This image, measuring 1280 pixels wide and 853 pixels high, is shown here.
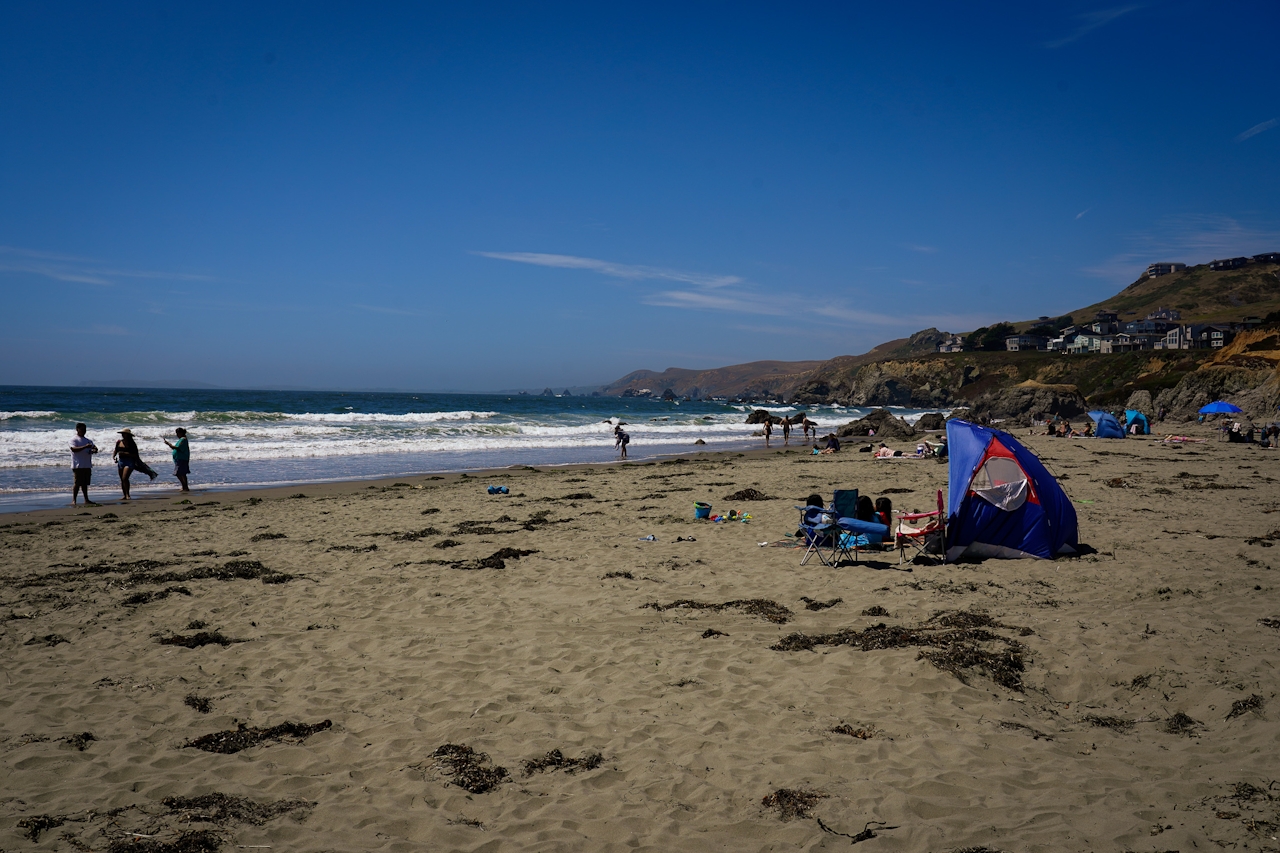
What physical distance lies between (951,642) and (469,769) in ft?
14.0

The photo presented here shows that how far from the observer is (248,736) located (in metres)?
4.67

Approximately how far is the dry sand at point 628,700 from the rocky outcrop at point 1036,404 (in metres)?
46.4

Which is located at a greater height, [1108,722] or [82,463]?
[82,463]

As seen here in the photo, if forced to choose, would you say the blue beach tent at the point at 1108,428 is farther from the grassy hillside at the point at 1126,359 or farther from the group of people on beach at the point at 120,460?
the group of people on beach at the point at 120,460

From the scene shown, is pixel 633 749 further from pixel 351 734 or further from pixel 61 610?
pixel 61 610

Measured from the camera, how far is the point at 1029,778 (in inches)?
162

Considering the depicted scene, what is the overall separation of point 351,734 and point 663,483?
44.8 ft

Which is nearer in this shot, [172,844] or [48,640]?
[172,844]

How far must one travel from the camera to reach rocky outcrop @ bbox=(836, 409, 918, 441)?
121 feet

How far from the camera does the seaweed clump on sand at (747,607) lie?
7.11m

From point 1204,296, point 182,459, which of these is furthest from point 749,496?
point 1204,296

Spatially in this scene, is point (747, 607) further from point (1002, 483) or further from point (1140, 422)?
point (1140, 422)

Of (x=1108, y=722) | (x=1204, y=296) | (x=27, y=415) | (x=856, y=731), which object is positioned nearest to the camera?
(x=856, y=731)

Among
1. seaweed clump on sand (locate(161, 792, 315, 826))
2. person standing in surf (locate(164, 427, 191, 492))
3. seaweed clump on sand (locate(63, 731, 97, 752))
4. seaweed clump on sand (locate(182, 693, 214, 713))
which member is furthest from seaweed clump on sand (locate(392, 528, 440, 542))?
person standing in surf (locate(164, 427, 191, 492))
